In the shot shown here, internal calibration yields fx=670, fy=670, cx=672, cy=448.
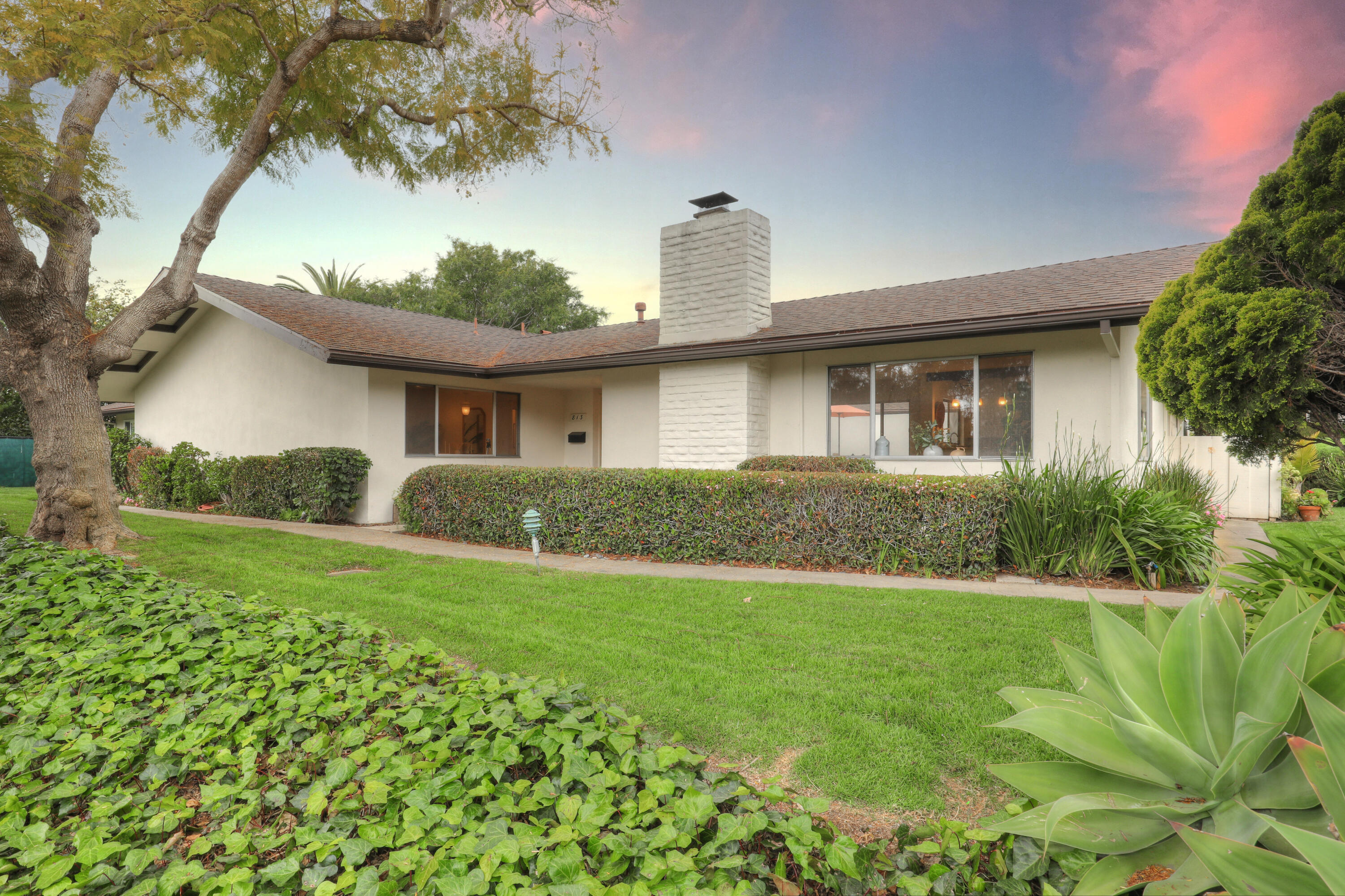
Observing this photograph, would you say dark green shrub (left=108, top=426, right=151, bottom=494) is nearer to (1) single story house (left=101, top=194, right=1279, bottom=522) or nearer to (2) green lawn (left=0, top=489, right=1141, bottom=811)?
(1) single story house (left=101, top=194, right=1279, bottom=522)

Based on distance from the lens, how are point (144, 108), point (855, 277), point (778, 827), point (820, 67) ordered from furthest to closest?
point (855, 277) → point (820, 67) → point (144, 108) → point (778, 827)

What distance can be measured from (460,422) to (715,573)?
7.79m

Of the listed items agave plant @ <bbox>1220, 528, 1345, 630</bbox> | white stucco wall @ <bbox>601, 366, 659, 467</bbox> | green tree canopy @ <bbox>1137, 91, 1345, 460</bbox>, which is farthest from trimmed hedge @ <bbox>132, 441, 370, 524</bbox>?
agave plant @ <bbox>1220, 528, 1345, 630</bbox>

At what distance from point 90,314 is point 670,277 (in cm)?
3165

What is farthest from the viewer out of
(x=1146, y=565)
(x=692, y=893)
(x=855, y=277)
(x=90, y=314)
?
(x=90, y=314)

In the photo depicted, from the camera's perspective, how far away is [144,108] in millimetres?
10062

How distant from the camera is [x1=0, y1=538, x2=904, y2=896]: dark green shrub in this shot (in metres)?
2.00

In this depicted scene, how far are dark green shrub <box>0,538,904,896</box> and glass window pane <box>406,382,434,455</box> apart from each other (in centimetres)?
824

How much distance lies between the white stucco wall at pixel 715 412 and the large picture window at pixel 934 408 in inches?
43.5

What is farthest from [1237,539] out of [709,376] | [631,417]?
[631,417]

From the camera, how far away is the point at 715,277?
11.1 meters

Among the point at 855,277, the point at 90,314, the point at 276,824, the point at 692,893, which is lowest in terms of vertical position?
the point at 276,824

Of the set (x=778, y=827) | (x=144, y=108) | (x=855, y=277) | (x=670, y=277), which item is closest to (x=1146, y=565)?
(x=778, y=827)

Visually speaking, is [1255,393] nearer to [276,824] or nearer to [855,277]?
[276,824]
